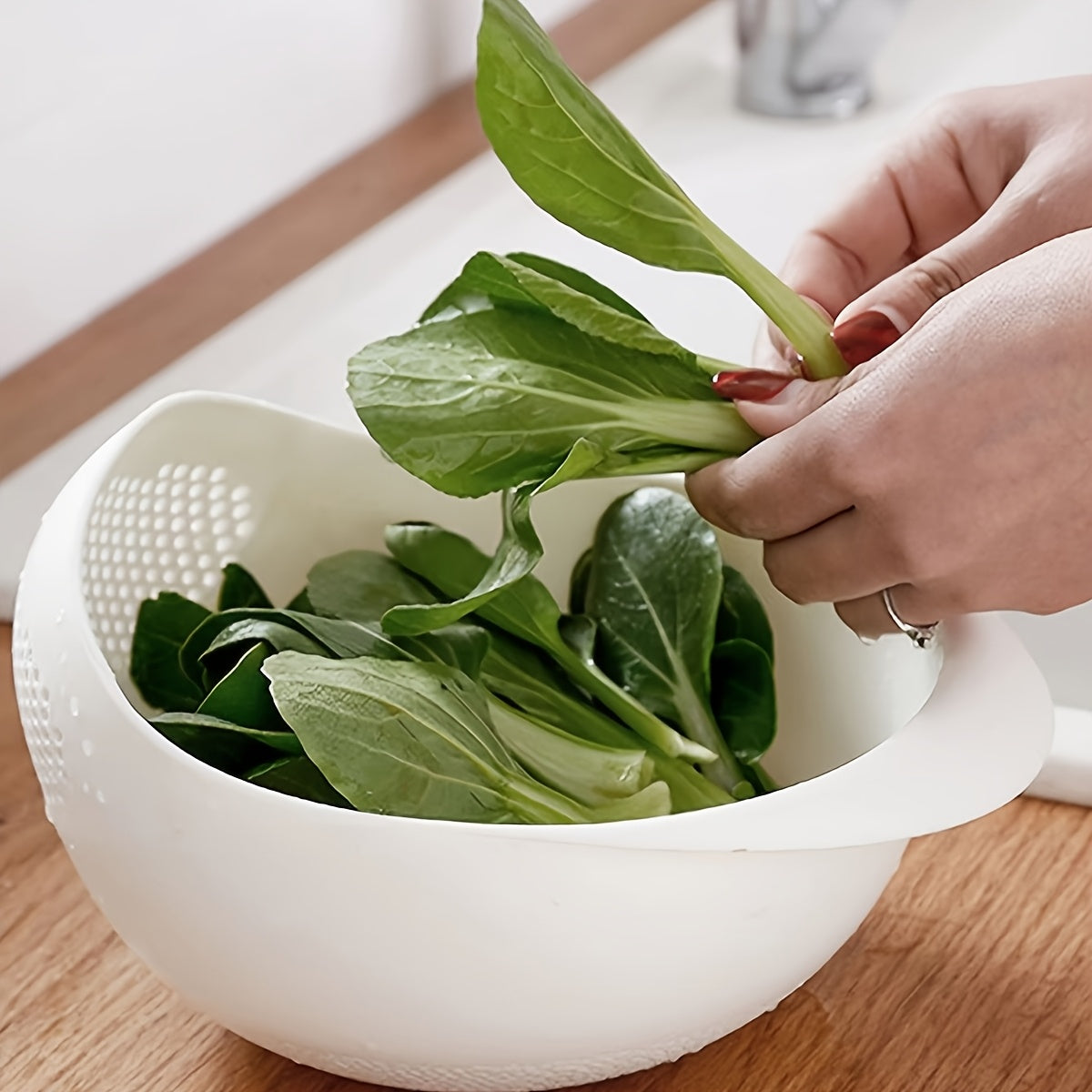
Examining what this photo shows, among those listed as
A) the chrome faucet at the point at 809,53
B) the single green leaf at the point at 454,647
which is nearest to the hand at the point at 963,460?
the single green leaf at the point at 454,647

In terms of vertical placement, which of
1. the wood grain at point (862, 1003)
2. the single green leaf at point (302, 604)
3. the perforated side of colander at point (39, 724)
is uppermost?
the perforated side of colander at point (39, 724)

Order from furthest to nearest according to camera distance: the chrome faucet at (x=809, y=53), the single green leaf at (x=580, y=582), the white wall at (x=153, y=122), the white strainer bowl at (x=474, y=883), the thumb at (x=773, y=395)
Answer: the chrome faucet at (x=809, y=53), the white wall at (x=153, y=122), the single green leaf at (x=580, y=582), the thumb at (x=773, y=395), the white strainer bowl at (x=474, y=883)

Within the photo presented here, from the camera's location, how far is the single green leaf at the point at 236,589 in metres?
0.62

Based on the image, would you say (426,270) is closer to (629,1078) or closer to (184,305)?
(184,305)

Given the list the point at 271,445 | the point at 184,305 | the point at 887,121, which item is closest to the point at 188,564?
the point at 271,445

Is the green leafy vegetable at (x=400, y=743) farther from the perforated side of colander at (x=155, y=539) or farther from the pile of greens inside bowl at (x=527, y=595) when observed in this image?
the perforated side of colander at (x=155, y=539)

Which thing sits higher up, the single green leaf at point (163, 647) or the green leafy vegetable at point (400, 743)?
the single green leaf at point (163, 647)

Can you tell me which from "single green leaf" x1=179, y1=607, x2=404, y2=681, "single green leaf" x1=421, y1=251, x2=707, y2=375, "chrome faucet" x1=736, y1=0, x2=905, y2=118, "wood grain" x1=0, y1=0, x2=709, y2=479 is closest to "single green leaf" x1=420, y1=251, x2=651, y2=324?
"single green leaf" x1=421, y1=251, x2=707, y2=375

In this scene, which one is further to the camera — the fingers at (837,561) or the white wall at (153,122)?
the white wall at (153,122)

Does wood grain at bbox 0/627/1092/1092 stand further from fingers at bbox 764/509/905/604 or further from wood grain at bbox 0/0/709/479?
wood grain at bbox 0/0/709/479

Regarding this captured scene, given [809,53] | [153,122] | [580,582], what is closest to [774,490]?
[580,582]

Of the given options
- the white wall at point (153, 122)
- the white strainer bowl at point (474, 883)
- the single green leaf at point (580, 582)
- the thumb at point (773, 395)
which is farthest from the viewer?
the white wall at point (153, 122)

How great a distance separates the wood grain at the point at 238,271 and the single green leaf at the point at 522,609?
37 centimetres

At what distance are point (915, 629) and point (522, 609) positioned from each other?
0.13 meters
